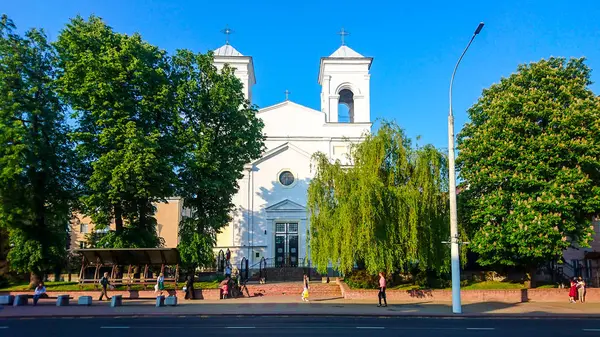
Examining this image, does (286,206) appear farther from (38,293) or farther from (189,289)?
(38,293)

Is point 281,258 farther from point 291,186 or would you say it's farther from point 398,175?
point 398,175

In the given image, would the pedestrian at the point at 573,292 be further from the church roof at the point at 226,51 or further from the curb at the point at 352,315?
the church roof at the point at 226,51

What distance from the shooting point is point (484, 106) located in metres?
28.0

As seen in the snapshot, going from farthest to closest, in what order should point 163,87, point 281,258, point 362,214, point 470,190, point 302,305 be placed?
point 281,258 → point 470,190 → point 163,87 → point 362,214 → point 302,305

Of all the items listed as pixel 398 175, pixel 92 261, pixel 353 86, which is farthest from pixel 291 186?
pixel 92 261

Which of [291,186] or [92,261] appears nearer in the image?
[92,261]

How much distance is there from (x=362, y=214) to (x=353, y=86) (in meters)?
→ 20.1

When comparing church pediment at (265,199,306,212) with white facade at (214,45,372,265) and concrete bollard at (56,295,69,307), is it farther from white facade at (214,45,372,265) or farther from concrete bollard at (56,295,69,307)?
concrete bollard at (56,295,69,307)

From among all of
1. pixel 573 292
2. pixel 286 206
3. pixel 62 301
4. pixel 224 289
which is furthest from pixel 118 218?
pixel 573 292

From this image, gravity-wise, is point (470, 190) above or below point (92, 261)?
above

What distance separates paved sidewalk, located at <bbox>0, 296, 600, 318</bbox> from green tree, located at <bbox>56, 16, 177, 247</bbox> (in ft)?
17.2

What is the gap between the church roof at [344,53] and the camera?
4184cm

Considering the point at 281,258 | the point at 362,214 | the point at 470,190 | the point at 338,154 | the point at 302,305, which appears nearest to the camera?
the point at 302,305

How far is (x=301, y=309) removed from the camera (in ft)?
66.0
